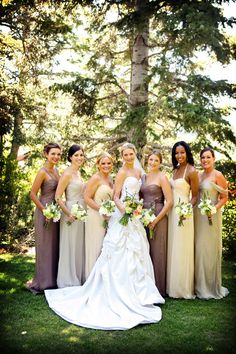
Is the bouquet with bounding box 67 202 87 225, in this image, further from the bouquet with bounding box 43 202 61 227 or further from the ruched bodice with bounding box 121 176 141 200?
the ruched bodice with bounding box 121 176 141 200

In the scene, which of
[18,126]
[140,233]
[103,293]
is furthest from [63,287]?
[18,126]

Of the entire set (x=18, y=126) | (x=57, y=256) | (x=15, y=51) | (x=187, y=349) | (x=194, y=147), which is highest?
(x=15, y=51)

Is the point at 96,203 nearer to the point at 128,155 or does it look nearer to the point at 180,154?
the point at 128,155

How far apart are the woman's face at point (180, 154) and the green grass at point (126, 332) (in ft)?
7.34

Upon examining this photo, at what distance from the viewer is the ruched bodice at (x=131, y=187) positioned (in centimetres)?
637

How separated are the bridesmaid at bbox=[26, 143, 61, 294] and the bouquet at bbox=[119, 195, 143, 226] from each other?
1.50 m

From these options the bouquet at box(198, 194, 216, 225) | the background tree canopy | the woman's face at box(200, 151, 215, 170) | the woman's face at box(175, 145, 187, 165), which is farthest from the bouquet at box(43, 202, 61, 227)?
the background tree canopy

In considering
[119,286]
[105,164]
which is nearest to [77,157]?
[105,164]

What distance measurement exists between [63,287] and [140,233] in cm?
163

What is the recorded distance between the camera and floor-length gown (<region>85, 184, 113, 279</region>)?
21.8 ft

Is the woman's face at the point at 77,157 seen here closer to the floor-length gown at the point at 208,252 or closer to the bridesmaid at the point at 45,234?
the bridesmaid at the point at 45,234

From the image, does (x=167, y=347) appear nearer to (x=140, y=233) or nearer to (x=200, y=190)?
(x=140, y=233)

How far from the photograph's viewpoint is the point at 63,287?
6.76 metres

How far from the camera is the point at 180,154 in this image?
6535 millimetres
